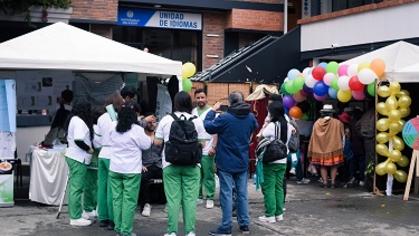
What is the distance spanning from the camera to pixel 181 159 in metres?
6.81

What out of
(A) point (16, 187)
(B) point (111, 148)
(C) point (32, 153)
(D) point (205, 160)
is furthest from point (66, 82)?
(B) point (111, 148)

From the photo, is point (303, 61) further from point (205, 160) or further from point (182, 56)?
point (205, 160)

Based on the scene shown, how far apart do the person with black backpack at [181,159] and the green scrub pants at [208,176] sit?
2024 mm

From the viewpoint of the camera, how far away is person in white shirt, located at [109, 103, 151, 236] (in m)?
6.98

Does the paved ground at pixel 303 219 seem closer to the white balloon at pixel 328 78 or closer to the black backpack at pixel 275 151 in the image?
the black backpack at pixel 275 151

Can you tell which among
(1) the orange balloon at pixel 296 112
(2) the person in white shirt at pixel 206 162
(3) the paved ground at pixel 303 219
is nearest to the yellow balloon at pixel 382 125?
(3) the paved ground at pixel 303 219

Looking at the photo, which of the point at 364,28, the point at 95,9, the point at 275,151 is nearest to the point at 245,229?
the point at 275,151

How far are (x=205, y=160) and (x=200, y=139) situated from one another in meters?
2.02

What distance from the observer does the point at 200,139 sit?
7.12m

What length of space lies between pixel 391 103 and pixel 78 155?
5540 millimetres

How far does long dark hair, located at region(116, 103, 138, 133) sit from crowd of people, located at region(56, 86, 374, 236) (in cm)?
1

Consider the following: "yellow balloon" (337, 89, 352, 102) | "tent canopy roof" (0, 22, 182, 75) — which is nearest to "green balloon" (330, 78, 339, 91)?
"yellow balloon" (337, 89, 352, 102)

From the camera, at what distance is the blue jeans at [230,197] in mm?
7449

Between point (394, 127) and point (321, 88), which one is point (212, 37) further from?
point (394, 127)
